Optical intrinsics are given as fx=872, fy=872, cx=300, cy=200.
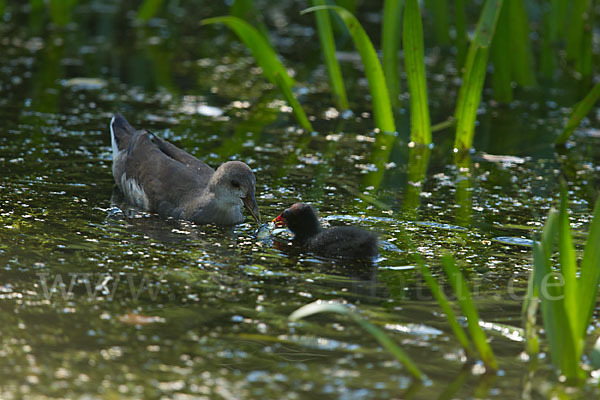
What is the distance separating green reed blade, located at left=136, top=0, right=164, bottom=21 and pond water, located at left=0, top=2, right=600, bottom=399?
1106mm

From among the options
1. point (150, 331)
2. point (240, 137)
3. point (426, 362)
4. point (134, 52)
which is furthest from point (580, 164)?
point (134, 52)

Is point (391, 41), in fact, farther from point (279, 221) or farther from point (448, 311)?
point (448, 311)

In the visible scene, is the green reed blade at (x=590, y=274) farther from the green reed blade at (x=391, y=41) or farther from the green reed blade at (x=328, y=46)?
the green reed blade at (x=328, y=46)

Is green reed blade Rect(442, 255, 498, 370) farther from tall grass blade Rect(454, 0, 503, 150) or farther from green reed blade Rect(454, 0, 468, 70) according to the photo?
green reed blade Rect(454, 0, 468, 70)

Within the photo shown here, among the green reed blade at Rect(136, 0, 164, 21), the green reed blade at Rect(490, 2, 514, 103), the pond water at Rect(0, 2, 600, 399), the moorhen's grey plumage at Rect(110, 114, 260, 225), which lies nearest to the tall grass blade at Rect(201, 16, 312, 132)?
the pond water at Rect(0, 2, 600, 399)

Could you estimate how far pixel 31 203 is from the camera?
21.7ft

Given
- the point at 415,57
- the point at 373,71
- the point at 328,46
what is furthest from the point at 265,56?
the point at 415,57

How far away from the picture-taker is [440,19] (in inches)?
500

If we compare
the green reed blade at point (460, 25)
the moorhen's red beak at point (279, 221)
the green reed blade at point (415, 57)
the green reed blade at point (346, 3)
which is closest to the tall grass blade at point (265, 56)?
the green reed blade at point (415, 57)

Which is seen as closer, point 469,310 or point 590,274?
point 469,310

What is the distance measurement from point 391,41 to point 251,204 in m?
3.32

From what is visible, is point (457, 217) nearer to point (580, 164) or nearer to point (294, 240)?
point (294, 240)

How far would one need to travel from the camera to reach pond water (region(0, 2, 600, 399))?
13.5 feet

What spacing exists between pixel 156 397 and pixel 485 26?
5086 millimetres
